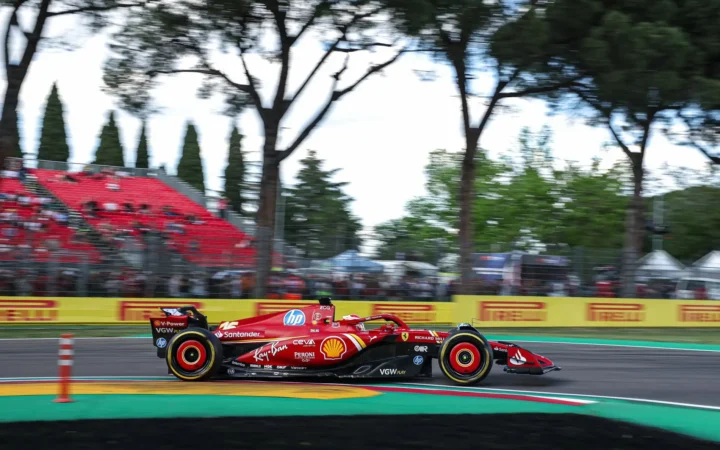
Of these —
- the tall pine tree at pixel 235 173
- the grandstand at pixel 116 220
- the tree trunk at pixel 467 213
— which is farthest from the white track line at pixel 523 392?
the tall pine tree at pixel 235 173

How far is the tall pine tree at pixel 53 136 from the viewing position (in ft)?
161

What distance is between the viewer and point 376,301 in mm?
18891

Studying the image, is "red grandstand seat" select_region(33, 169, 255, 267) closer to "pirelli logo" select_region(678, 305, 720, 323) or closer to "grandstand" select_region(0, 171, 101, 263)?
"grandstand" select_region(0, 171, 101, 263)

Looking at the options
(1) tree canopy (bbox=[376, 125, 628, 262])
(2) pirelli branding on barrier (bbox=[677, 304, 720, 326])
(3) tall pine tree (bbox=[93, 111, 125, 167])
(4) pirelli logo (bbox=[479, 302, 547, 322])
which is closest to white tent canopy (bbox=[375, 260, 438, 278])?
(4) pirelli logo (bbox=[479, 302, 547, 322])

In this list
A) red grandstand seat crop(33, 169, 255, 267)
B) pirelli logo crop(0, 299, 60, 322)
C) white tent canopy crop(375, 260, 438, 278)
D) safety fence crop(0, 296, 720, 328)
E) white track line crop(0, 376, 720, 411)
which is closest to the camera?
white track line crop(0, 376, 720, 411)

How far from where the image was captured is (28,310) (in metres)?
16.9

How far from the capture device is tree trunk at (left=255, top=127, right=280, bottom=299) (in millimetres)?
18922

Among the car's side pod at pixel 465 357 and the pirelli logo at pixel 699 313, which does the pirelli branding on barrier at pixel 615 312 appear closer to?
the pirelli logo at pixel 699 313

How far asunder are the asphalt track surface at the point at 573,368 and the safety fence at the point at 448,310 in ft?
8.82

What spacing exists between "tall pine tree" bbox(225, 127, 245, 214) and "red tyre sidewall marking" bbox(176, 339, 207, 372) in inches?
1841

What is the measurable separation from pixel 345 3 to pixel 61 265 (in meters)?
8.49

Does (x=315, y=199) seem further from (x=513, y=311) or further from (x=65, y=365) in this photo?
(x=65, y=365)

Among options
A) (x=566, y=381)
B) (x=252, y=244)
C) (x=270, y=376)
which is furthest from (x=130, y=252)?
(x=566, y=381)

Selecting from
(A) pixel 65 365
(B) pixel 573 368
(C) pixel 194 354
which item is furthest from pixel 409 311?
(A) pixel 65 365
